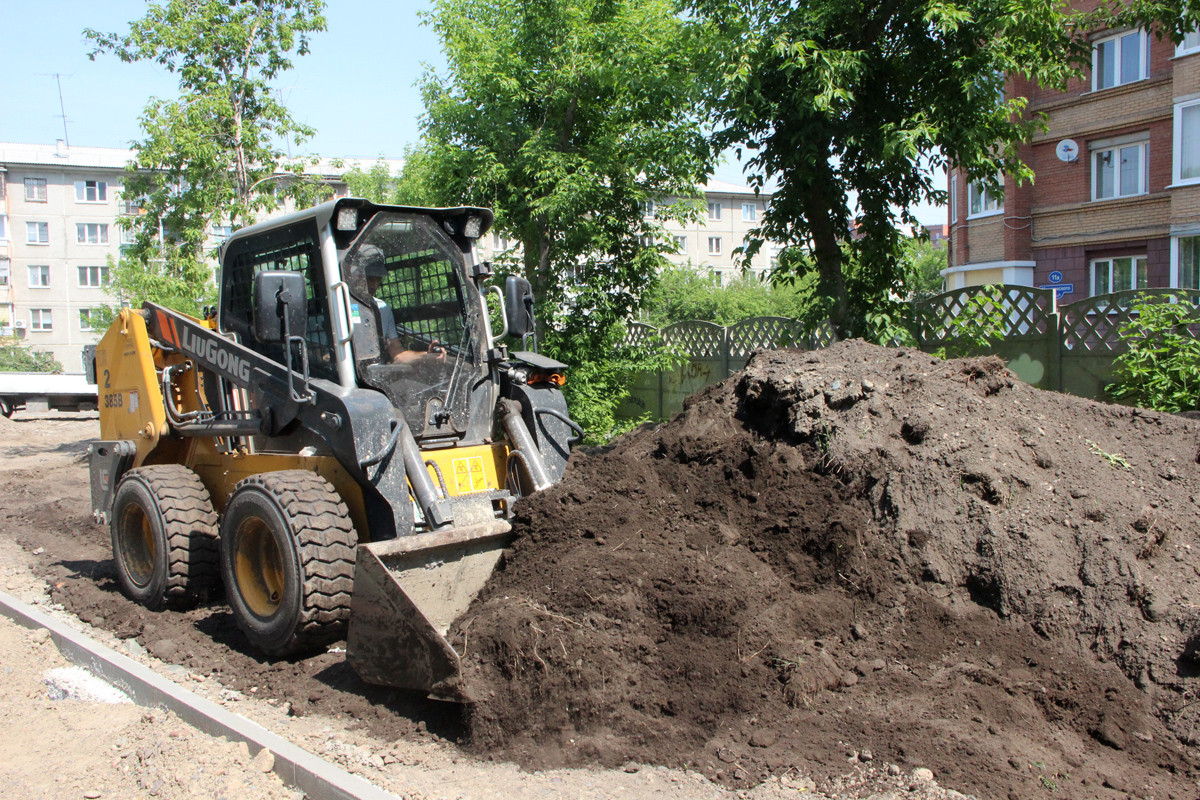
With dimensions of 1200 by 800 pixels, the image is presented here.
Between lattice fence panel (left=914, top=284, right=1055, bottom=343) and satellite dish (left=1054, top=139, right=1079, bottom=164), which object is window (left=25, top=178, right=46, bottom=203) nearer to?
satellite dish (left=1054, top=139, right=1079, bottom=164)

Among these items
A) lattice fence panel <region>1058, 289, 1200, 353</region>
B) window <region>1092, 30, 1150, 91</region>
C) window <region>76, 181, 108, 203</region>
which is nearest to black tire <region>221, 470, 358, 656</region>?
lattice fence panel <region>1058, 289, 1200, 353</region>

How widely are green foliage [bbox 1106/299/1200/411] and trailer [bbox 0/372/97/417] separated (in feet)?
73.7

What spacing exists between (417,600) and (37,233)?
5346 cm

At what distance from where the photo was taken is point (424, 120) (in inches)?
487

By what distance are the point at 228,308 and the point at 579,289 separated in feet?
20.5

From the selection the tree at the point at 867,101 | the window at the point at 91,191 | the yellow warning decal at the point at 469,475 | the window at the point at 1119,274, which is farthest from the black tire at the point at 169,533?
the window at the point at 91,191

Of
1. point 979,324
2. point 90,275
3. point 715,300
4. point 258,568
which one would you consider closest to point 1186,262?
point 979,324

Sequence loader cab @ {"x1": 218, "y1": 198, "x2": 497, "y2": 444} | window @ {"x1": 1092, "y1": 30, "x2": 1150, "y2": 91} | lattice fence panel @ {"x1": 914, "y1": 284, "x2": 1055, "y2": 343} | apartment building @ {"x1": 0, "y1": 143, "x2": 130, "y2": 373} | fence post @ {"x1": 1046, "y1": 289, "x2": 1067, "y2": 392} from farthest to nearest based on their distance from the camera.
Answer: apartment building @ {"x1": 0, "y1": 143, "x2": 130, "y2": 373} → window @ {"x1": 1092, "y1": 30, "x2": 1150, "y2": 91} → lattice fence panel @ {"x1": 914, "y1": 284, "x2": 1055, "y2": 343} → fence post @ {"x1": 1046, "y1": 289, "x2": 1067, "y2": 392} → loader cab @ {"x1": 218, "y1": 198, "x2": 497, "y2": 444}

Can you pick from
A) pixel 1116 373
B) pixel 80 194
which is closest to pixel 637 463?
pixel 1116 373

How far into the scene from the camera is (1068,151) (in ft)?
71.5

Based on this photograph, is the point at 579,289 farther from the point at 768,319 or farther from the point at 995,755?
the point at 995,755

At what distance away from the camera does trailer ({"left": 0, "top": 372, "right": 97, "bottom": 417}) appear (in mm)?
22281

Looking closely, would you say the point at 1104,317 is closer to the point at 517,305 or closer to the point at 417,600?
the point at 517,305

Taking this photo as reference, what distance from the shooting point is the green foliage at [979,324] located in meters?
9.44
